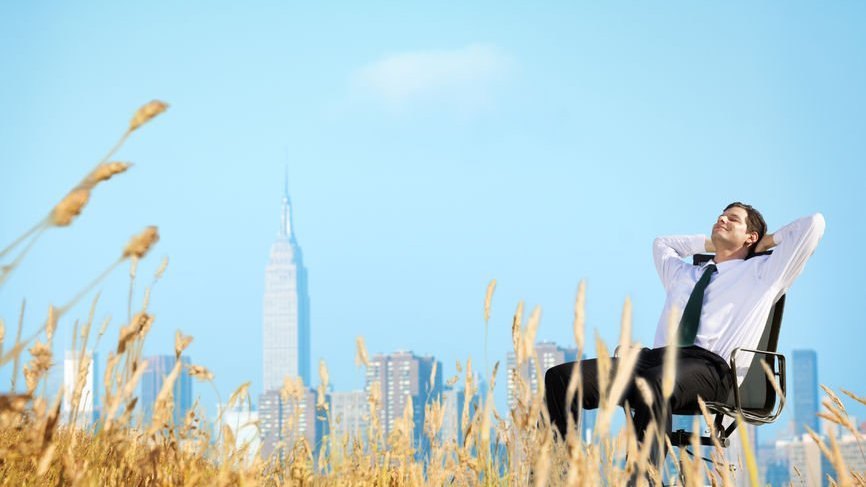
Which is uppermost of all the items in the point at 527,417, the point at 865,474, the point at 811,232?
the point at 811,232

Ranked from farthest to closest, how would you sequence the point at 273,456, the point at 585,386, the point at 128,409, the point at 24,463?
the point at 585,386 < the point at 273,456 < the point at 24,463 < the point at 128,409

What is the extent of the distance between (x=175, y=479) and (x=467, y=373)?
62 cm

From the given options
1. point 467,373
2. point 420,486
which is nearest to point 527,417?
point 467,373

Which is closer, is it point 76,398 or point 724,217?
point 76,398

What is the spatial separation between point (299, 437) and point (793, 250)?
1.87 m

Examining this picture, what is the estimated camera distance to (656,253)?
13.2 ft

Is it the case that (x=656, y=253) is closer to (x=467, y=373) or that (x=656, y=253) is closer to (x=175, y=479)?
(x=467, y=373)

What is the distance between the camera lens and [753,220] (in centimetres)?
368

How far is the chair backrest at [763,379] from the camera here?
3.53 m

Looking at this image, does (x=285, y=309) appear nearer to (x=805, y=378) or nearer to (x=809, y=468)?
(x=805, y=378)

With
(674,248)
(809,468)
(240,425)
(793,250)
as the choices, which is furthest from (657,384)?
(809,468)

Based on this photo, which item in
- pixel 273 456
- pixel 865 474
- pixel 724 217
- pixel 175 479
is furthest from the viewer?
pixel 724 217

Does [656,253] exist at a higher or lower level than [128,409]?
higher

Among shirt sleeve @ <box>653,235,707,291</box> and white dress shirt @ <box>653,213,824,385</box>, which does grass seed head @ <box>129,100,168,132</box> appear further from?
shirt sleeve @ <box>653,235,707,291</box>
